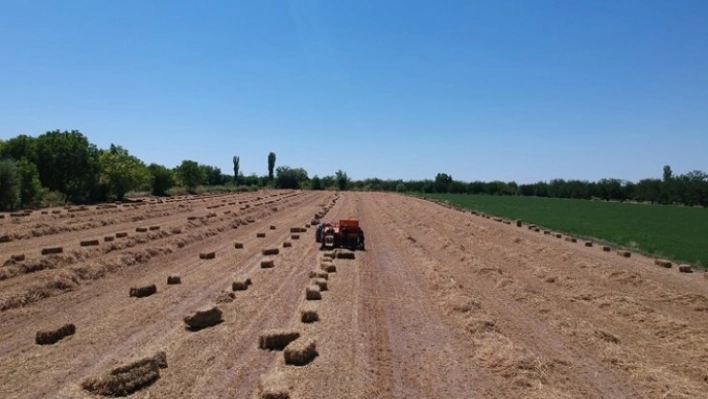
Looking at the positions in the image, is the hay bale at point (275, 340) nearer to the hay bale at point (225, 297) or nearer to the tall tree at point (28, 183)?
the hay bale at point (225, 297)

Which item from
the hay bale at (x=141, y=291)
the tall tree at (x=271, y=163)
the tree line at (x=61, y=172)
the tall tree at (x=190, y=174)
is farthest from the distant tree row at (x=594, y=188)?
the hay bale at (x=141, y=291)

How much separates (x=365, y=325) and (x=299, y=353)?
3.19m

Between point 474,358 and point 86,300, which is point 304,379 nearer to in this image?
point 474,358

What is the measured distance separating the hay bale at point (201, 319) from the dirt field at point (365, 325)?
0.67 feet

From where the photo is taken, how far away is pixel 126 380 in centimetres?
852

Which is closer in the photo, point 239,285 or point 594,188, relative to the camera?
point 239,285

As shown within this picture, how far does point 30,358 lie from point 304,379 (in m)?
5.10

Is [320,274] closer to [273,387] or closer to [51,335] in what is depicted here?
[51,335]

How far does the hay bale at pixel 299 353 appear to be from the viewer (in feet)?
32.5

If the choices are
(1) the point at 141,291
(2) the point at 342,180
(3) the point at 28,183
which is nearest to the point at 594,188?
(2) the point at 342,180

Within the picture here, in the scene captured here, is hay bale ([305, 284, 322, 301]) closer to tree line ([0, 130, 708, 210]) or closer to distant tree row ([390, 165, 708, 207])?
tree line ([0, 130, 708, 210])

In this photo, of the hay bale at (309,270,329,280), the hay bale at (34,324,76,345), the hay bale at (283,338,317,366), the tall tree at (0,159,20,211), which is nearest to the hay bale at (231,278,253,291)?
the hay bale at (309,270,329,280)

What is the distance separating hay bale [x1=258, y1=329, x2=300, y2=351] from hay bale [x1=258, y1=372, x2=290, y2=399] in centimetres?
182

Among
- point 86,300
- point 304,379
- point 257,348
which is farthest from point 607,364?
point 86,300
